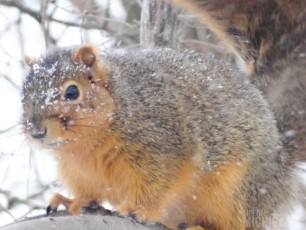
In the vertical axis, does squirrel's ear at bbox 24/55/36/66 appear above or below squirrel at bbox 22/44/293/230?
above

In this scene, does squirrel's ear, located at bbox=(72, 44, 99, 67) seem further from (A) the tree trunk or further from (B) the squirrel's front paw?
(A) the tree trunk

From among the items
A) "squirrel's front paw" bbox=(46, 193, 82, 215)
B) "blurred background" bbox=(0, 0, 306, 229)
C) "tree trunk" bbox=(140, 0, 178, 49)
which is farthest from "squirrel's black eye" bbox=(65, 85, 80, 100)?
"tree trunk" bbox=(140, 0, 178, 49)

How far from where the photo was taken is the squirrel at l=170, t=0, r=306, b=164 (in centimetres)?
244

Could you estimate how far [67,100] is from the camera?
1.88 metres

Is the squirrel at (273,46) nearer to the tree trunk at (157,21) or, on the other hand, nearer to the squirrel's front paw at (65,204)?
the tree trunk at (157,21)

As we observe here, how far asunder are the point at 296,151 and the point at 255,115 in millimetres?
281

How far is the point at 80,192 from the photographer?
2066 millimetres

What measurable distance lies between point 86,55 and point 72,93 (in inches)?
7.3

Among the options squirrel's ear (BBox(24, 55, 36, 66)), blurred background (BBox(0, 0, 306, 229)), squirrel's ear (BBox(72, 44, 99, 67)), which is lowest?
blurred background (BBox(0, 0, 306, 229))

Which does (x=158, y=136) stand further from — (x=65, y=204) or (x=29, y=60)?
(x=29, y=60)

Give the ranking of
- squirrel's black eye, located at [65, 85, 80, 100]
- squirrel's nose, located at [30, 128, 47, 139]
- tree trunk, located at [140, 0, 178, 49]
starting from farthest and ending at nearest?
tree trunk, located at [140, 0, 178, 49], squirrel's black eye, located at [65, 85, 80, 100], squirrel's nose, located at [30, 128, 47, 139]

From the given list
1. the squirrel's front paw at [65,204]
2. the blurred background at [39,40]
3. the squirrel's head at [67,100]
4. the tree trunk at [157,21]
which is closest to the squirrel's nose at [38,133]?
the squirrel's head at [67,100]

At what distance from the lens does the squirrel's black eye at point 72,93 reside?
1.91 metres

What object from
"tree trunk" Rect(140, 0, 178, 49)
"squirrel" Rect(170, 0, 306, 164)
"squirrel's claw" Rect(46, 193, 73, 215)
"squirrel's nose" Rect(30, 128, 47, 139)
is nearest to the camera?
"squirrel's nose" Rect(30, 128, 47, 139)
